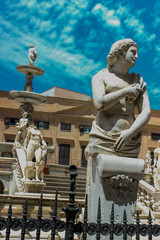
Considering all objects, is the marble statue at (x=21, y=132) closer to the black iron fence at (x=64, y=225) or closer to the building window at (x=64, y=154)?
the black iron fence at (x=64, y=225)

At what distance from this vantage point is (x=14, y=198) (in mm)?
6605

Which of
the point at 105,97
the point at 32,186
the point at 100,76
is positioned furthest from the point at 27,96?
the point at 105,97

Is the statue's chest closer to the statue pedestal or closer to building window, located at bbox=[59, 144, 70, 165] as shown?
the statue pedestal

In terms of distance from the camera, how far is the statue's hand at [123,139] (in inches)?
161

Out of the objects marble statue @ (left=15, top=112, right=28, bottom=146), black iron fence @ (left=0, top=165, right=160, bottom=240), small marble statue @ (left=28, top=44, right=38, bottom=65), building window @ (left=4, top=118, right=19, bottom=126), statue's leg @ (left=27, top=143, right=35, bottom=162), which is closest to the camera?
black iron fence @ (left=0, top=165, right=160, bottom=240)

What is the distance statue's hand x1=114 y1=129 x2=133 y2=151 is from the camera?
4.09 m

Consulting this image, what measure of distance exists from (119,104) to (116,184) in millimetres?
1097

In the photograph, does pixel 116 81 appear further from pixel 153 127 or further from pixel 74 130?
pixel 153 127

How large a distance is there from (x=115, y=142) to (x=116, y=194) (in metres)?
0.67

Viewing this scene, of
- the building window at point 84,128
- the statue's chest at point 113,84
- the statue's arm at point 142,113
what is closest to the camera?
the statue's arm at point 142,113

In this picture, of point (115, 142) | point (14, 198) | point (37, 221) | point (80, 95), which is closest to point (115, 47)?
point (115, 142)

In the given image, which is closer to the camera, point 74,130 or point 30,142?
point 30,142

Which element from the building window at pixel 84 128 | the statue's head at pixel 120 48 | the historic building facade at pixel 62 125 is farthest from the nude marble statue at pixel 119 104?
the building window at pixel 84 128

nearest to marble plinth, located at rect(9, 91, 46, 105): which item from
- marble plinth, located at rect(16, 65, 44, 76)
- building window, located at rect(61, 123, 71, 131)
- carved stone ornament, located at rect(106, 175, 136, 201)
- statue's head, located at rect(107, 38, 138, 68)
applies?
marble plinth, located at rect(16, 65, 44, 76)
